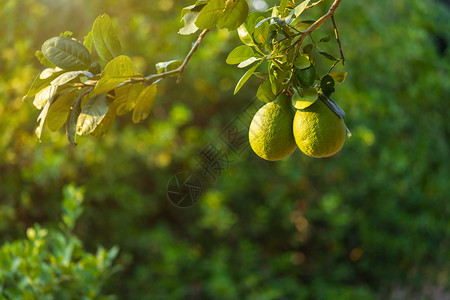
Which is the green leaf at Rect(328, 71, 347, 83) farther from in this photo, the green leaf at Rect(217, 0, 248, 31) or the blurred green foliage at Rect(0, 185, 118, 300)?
the blurred green foliage at Rect(0, 185, 118, 300)

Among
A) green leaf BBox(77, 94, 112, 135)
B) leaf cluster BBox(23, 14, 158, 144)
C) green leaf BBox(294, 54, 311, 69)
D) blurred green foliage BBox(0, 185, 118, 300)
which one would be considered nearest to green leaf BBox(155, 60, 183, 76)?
leaf cluster BBox(23, 14, 158, 144)

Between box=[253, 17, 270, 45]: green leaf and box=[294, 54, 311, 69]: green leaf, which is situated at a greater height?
box=[253, 17, 270, 45]: green leaf

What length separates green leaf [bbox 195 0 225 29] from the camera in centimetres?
69

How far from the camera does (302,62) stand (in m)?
0.67

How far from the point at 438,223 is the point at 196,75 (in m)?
1.88

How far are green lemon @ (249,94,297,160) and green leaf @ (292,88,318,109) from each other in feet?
0.12

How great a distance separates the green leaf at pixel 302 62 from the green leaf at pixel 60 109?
14.7 inches

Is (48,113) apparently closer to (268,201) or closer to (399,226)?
(268,201)

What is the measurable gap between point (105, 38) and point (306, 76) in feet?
1.19

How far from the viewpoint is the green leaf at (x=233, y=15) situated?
0.70 meters

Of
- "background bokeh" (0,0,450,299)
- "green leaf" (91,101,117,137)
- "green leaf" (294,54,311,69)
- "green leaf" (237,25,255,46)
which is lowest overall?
"background bokeh" (0,0,450,299)

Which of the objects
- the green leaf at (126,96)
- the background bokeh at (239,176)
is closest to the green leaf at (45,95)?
the green leaf at (126,96)

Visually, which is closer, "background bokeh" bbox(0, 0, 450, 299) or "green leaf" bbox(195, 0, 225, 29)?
"green leaf" bbox(195, 0, 225, 29)

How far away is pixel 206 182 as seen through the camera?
256 centimetres
